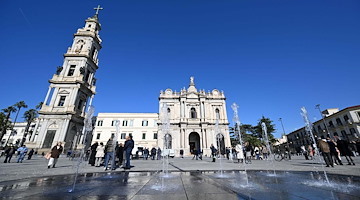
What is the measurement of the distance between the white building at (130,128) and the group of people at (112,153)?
88.5 ft

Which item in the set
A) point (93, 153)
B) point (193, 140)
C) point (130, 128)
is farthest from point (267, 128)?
point (93, 153)

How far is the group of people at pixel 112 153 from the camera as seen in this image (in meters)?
8.02

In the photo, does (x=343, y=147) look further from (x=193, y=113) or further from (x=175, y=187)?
(x=193, y=113)

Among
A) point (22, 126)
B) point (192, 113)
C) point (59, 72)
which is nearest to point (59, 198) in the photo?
point (59, 72)

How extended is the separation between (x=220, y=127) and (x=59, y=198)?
3389cm

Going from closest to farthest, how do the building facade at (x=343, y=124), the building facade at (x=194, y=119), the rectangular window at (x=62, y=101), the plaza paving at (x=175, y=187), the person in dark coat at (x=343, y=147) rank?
the plaza paving at (x=175, y=187) → the person in dark coat at (x=343, y=147) → the rectangular window at (x=62, y=101) → the building facade at (x=343, y=124) → the building facade at (x=194, y=119)

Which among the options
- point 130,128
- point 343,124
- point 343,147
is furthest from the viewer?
point 130,128

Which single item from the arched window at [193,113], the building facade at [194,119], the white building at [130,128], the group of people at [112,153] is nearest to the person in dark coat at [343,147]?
the group of people at [112,153]

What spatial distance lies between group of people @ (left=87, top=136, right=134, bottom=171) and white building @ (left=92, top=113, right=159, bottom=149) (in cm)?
2697

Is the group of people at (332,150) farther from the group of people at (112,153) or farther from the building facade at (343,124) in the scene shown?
the building facade at (343,124)

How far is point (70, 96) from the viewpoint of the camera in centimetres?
2448

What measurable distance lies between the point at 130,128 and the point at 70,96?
16.5m

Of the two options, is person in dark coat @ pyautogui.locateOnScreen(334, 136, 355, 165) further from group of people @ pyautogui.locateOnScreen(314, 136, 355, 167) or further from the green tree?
the green tree

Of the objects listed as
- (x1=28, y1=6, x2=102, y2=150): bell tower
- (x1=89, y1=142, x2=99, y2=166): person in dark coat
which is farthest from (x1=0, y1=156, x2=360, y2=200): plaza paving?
(x1=28, y1=6, x2=102, y2=150): bell tower
